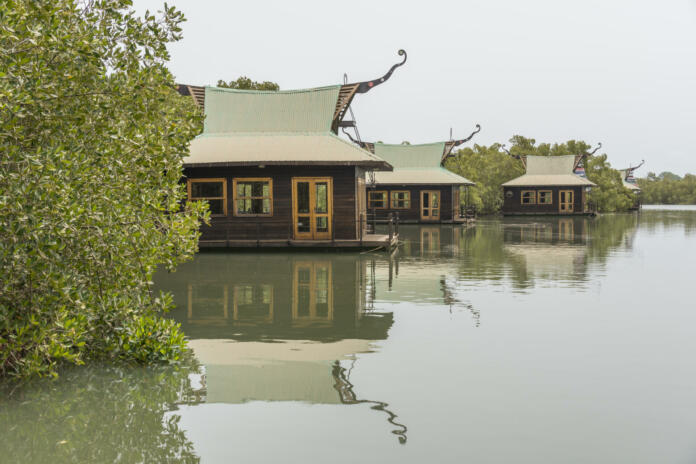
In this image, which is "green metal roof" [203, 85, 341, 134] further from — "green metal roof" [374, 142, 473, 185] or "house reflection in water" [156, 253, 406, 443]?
"green metal roof" [374, 142, 473, 185]

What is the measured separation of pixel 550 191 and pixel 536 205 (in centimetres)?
183

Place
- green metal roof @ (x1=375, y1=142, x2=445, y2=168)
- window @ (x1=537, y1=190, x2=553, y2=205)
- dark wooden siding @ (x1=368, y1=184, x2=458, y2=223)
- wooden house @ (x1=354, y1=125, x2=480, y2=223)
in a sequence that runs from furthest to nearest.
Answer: window @ (x1=537, y1=190, x2=553, y2=205) → green metal roof @ (x1=375, y1=142, x2=445, y2=168) → dark wooden siding @ (x1=368, y1=184, x2=458, y2=223) → wooden house @ (x1=354, y1=125, x2=480, y2=223)

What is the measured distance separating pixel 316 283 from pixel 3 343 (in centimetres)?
930

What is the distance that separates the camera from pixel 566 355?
8.85 m

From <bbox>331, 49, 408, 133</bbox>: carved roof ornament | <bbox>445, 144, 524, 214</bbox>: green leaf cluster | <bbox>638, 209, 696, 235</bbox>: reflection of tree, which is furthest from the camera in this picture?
<bbox>445, 144, 524, 214</bbox>: green leaf cluster

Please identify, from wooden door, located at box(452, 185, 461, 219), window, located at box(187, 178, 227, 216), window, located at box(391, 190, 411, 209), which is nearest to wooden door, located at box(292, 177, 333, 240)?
window, located at box(187, 178, 227, 216)

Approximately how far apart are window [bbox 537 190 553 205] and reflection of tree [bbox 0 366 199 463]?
6280cm

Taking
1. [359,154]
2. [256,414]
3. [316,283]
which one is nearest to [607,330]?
[256,414]

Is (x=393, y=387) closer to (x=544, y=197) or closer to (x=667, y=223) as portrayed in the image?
(x=667, y=223)

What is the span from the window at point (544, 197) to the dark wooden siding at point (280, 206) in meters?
45.2

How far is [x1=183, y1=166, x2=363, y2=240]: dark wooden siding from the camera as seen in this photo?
25906mm

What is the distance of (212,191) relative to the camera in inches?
1043

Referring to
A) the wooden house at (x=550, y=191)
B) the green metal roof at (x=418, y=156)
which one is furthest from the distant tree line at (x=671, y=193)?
the green metal roof at (x=418, y=156)

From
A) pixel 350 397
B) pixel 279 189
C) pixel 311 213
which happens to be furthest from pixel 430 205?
pixel 350 397
